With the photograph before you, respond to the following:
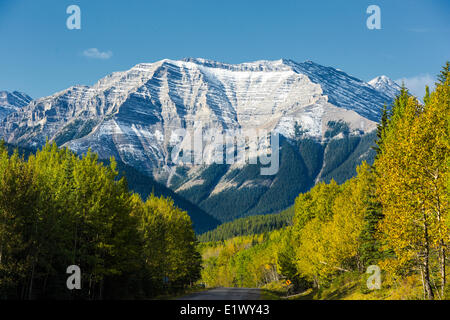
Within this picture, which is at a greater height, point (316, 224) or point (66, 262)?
point (316, 224)

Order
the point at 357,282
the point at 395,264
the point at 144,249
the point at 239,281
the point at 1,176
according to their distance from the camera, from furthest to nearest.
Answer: the point at 239,281, the point at 144,249, the point at 357,282, the point at 1,176, the point at 395,264

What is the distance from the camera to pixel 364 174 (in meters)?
56.0

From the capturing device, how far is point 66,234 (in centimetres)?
3969

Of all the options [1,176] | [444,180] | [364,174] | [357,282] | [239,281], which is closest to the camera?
[444,180]

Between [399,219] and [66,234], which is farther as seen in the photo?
[66,234]

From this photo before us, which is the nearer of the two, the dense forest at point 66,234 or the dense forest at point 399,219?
the dense forest at point 399,219

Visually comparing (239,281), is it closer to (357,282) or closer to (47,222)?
(357,282)

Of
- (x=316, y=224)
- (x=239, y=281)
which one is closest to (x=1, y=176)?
(x=316, y=224)

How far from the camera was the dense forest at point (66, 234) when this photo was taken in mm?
34781

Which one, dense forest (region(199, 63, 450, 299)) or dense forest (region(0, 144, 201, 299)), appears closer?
dense forest (region(199, 63, 450, 299))

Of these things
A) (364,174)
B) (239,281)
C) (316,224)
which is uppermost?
(364,174)

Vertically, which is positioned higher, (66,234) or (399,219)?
(399,219)

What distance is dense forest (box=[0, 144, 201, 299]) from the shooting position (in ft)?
114
